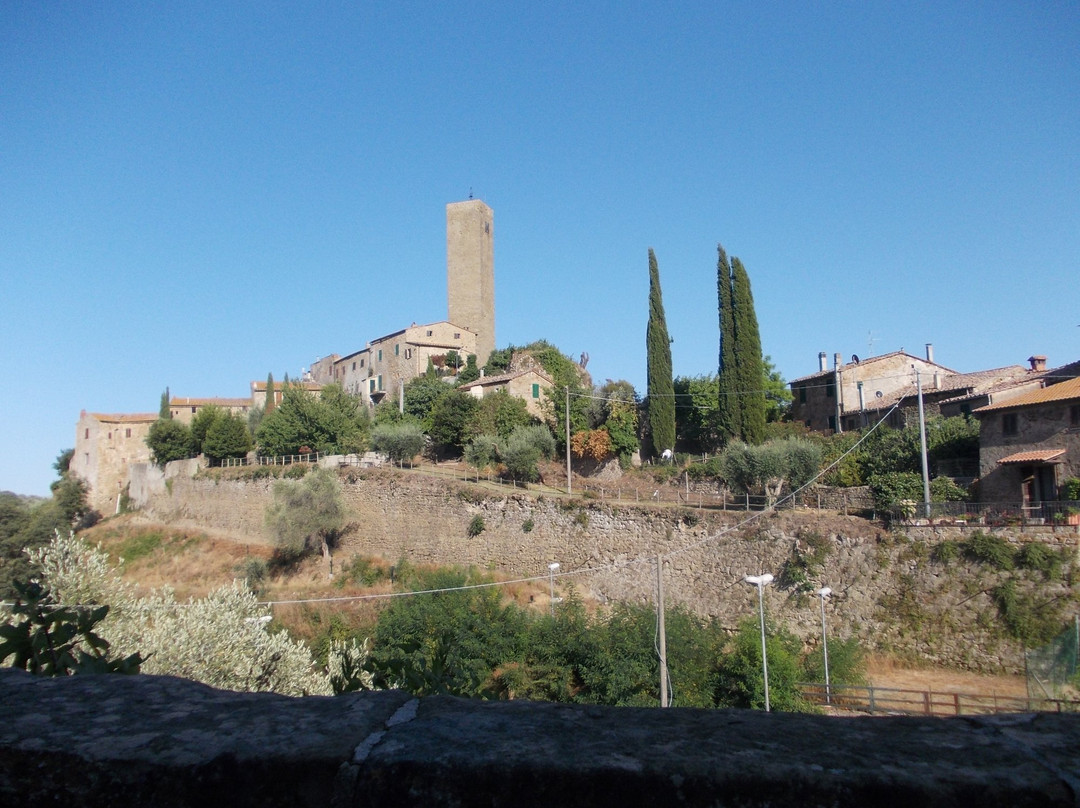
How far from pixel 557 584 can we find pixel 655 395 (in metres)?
12.6

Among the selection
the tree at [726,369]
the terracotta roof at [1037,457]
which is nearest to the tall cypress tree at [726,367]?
the tree at [726,369]

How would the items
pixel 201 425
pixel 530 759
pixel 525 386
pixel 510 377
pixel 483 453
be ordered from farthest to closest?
pixel 201 425 → pixel 510 377 → pixel 525 386 → pixel 483 453 → pixel 530 759

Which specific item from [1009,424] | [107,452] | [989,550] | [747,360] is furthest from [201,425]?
[989,550]

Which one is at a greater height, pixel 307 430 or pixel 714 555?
pixel 307 430

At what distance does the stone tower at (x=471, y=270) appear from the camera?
6494 cm

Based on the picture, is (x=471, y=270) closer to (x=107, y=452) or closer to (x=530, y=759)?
(x=107, y=452)

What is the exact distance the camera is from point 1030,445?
23.0 metres

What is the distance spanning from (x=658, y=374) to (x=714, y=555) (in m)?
14.7

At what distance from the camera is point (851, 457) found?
28.4 m

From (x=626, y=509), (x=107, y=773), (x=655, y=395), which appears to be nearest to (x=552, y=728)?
(x=107, y=773)

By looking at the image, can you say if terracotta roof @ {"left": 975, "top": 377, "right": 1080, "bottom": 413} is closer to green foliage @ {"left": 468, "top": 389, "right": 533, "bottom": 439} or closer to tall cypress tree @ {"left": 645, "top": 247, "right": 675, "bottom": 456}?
tall cypress tree @ {"left": 645, "top": 247, "right": 675, "bottom": 456}

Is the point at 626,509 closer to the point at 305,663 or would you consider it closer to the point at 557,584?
the point at 557,584

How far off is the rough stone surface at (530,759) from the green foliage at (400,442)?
128 feet

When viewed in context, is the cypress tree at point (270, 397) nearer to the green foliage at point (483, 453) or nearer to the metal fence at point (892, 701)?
the green foliage at point (483, 453)
